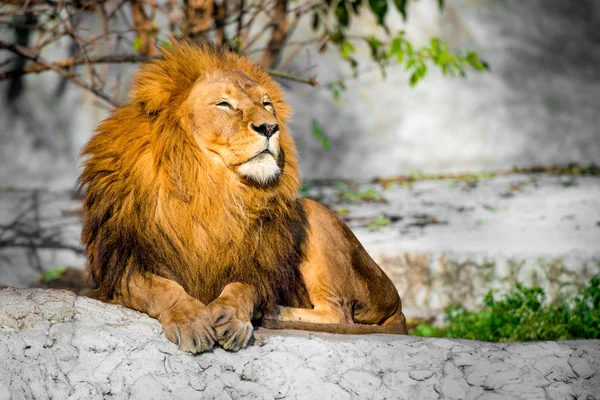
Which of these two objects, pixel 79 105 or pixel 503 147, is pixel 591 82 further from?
pixel 79 105

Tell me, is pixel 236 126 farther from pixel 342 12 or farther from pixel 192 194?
pixel 342 12

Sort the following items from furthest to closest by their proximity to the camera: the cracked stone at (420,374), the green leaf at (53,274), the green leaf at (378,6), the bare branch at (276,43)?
the bare branch at (276,43) → the green leaf at (53,274) → the green leaf at (378,6) → the cracked stone at (420,374)

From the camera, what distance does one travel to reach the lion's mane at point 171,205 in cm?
341

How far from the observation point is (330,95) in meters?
10.0

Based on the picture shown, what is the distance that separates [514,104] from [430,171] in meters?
1.33

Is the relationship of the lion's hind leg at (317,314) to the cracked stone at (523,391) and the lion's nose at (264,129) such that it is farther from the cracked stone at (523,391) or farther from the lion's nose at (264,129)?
the cracked stone at (523,391)

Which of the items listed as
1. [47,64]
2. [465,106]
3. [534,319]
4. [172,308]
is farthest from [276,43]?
[172,308]

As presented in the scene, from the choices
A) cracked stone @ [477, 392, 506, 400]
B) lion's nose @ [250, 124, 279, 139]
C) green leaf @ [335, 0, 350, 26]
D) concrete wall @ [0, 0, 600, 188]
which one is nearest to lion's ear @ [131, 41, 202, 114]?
lion's nose @ [250, 124, 279, 139]

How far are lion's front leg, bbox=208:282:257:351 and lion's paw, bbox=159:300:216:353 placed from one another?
3 centimetres

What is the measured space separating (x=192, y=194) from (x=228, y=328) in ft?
1.95

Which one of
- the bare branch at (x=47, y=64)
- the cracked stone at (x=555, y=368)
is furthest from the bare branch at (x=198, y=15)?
the cracked stone at (x=555, y=368)

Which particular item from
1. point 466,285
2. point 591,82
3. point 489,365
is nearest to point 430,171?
point 591,82

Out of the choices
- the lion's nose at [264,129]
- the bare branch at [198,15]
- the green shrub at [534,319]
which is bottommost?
the green shrub at [534,319]

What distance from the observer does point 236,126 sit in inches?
135
